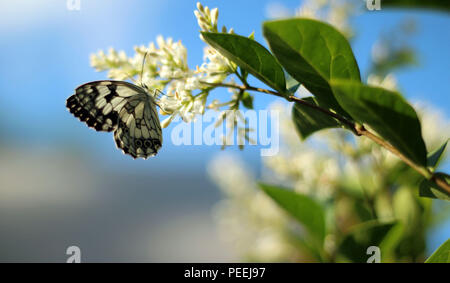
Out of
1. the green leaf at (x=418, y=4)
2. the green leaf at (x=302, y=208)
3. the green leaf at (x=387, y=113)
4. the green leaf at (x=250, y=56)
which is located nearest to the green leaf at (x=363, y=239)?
the green leaf at (x=302, y=208)

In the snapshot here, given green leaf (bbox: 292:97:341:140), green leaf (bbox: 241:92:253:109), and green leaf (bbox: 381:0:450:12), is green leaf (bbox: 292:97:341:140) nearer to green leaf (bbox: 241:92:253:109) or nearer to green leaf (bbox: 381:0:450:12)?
green leaf (bbox: 241:92:253:109)

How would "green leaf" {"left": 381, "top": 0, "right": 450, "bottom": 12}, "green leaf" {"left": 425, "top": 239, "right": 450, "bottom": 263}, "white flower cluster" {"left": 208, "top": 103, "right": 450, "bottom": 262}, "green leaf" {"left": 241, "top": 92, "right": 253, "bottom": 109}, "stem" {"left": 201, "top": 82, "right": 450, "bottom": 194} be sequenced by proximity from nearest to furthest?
"green leaf" {"left": 381, "top": 0, "right": 450, "bottom": 12}, "stem" {"left": 201, "top": 82, "right": 450, "bottom": 194}, "green leaf" {"left": 425, "top": 239, "right": 450, "bottom": 263}, "green leaf" {"left": 241, "top": 92, "right": 253, "bottom": 109}, "white flower cluster" {"left": 208, "top": 103, "right": 450, "bottom": 262}

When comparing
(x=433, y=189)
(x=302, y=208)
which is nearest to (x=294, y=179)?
(x=302, y=208)

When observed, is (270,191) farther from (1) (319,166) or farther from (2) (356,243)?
(1) (319,166)

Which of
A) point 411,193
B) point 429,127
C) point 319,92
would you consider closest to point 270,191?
point 319,92

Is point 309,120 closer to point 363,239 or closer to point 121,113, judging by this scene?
point 363,239

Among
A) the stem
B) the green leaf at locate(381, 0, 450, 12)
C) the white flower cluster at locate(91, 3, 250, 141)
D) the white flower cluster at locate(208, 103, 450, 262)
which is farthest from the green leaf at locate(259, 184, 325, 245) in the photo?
the green leaf at locate(381, 0, 450, 12)
